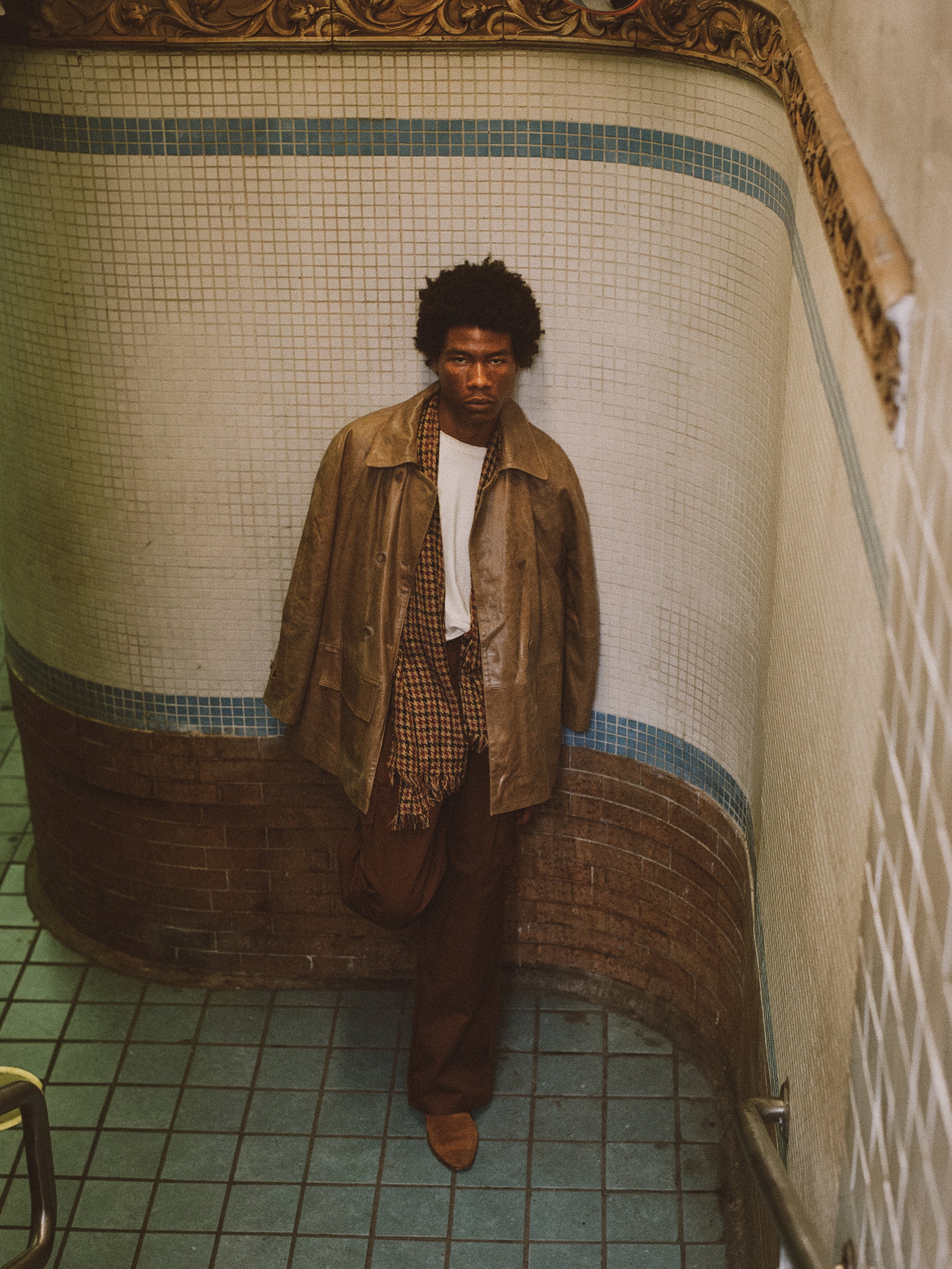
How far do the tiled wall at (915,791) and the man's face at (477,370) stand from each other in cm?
179

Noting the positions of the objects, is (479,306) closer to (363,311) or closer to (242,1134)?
(363,311)

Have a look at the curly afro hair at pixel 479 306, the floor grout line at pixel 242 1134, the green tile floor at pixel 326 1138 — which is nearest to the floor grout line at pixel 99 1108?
the green tile floor at pixel 326 1138

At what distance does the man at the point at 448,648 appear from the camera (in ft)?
12.0

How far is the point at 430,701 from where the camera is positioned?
3.79 meters

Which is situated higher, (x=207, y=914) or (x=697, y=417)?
(x=697, y=417)

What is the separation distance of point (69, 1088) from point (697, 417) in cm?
252

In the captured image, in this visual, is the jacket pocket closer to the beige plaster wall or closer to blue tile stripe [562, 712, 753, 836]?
blue tile stripe [562, 712, 753, 836]

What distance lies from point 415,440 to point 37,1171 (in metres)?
2.06

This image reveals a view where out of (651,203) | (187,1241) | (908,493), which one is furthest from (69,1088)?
(908,493)

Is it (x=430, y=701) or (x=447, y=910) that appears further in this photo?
(x=447, y=910)

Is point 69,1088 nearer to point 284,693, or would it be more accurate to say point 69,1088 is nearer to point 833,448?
point 284,693

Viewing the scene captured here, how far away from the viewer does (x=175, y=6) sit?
3518 millimetres

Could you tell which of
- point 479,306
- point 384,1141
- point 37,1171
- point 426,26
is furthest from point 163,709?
point 37,1171

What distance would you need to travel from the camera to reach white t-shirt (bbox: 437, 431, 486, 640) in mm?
3719
